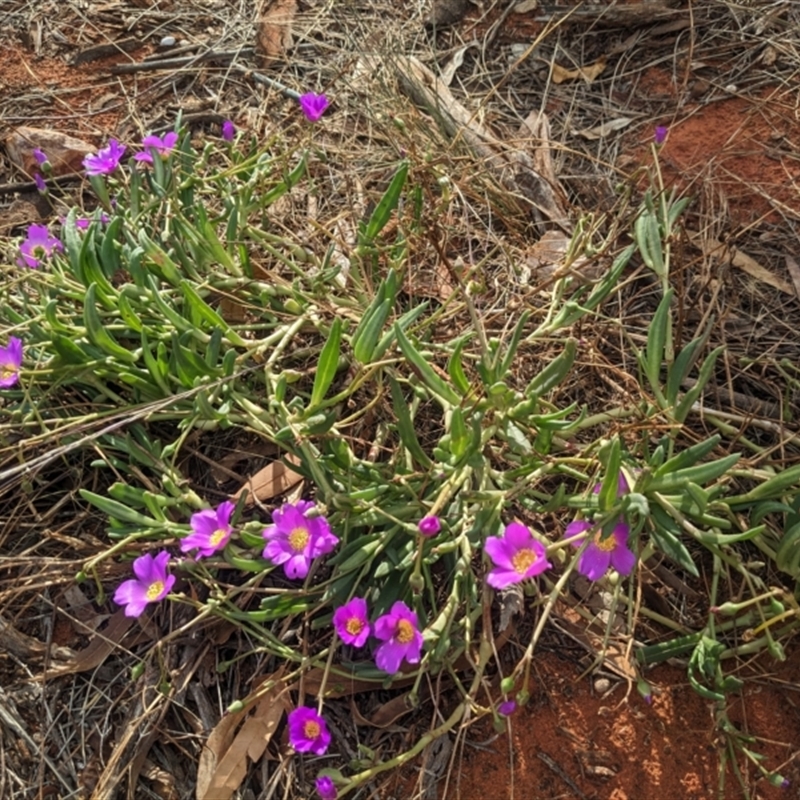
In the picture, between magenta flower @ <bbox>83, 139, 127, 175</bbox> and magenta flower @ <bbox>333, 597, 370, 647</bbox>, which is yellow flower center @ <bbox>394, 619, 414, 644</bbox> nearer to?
magenta flower @ <bbox>333, 597, 370, 647</bbox>

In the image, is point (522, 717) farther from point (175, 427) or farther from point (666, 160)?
Result: point (666, 160)

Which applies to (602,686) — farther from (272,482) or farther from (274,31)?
(274,31)

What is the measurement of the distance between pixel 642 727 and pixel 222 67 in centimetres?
264

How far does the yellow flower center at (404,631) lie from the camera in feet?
5.40

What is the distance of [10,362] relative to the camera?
197 cm

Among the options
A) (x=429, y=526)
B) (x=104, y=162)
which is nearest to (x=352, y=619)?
(x=429, y=526)

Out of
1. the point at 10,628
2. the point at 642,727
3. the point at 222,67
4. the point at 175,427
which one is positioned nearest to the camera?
the point at 642,727

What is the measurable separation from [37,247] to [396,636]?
1.36 metres

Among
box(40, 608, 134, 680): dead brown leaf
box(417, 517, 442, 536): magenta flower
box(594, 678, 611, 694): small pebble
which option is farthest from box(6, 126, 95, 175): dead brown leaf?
box(594, 678, 611, 694): small pebble

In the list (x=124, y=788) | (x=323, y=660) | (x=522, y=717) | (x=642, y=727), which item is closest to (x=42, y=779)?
(x=124, y=788)

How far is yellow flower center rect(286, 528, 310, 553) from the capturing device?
1.70m

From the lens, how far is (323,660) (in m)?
1.84

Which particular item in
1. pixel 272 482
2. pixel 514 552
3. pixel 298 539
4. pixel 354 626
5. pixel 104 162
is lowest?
pixel 272 482

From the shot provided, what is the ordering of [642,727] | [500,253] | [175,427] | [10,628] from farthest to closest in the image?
[500,253], [175,427], [10,628], [642,727]
